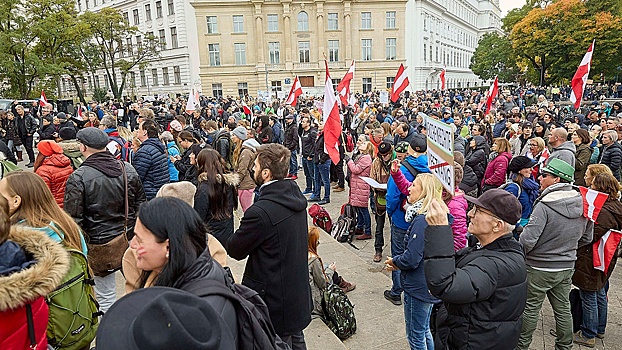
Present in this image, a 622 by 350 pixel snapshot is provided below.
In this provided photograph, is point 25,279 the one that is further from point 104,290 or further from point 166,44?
point 166,44

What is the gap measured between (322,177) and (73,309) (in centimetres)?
731

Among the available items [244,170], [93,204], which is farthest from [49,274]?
[244,170]

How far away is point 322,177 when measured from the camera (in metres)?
9.79

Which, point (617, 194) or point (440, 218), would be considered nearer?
point (440, 218)

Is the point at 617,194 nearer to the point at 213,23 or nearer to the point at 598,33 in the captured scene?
the point at 598,33

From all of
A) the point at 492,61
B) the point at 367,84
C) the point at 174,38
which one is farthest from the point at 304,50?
the point at 492,61

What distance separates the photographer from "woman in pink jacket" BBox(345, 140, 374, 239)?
24.0ft

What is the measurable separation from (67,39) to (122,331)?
32266 mm

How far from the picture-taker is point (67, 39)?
28.3 meters

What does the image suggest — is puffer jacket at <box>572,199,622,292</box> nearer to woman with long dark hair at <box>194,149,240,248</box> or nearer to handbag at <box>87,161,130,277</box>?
woman with long dark hair at <box>194,149,240,248</box>

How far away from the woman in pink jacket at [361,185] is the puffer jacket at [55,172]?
4.20m

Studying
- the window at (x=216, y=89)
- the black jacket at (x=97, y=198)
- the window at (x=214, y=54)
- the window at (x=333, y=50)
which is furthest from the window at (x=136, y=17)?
the black jacket at (x=97, y=198)

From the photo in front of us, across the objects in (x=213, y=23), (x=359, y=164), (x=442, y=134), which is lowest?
(x=359, y=164)

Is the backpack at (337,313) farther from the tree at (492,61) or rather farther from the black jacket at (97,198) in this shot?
the tree at (492,61)
